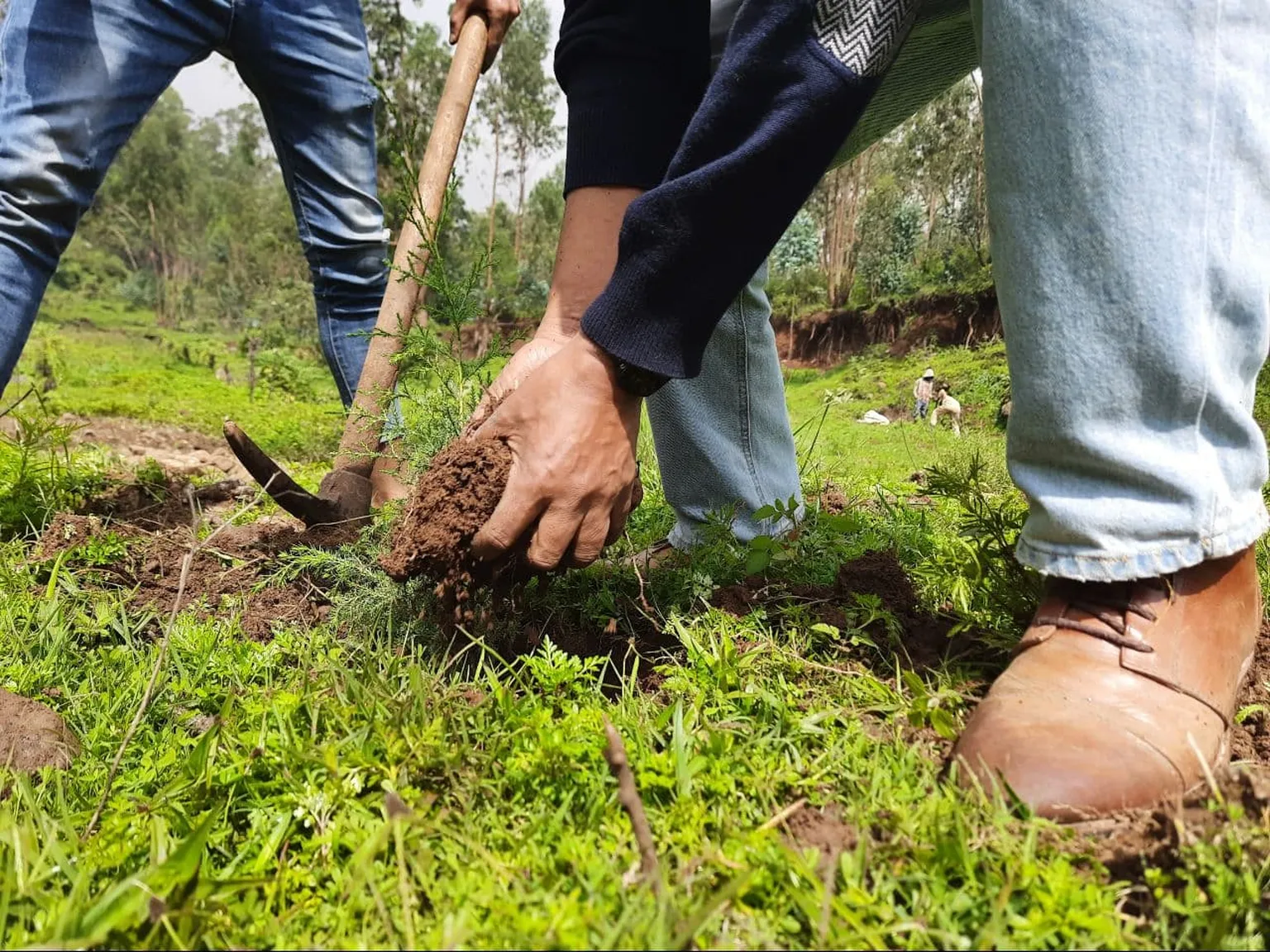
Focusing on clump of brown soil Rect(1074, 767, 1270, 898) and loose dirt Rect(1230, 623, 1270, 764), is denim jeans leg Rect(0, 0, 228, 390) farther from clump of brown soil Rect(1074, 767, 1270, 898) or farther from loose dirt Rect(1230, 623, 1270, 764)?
loose dirt Rect(1230, 623, 1270, 764)

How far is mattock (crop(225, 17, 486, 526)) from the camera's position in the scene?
233cm

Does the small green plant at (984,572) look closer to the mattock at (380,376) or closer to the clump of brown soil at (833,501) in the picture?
the clump of brown soil at (833,501)

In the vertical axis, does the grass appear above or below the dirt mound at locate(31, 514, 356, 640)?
below

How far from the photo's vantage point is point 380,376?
2.52 meters

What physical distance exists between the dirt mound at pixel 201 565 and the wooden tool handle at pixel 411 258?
1.17 feet

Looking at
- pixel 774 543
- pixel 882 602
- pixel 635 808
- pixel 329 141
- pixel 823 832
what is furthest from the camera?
pixel 329 141

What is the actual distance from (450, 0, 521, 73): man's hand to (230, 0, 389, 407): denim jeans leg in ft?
1.30

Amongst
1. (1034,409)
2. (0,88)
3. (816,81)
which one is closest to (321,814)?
(1034,409)

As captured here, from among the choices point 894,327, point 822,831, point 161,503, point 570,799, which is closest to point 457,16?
point 161,503

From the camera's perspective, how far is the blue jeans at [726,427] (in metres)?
2.31

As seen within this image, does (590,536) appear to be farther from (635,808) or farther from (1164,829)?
(1164,829)

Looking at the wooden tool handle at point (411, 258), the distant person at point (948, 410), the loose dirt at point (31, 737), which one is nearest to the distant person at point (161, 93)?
the wooden tool handle at point (411, 258)

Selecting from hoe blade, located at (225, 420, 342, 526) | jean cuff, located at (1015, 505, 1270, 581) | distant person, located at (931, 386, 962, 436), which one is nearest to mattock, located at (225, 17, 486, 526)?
hoe blade, located at (225, 420, 342, 526)

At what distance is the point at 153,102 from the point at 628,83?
190cm
